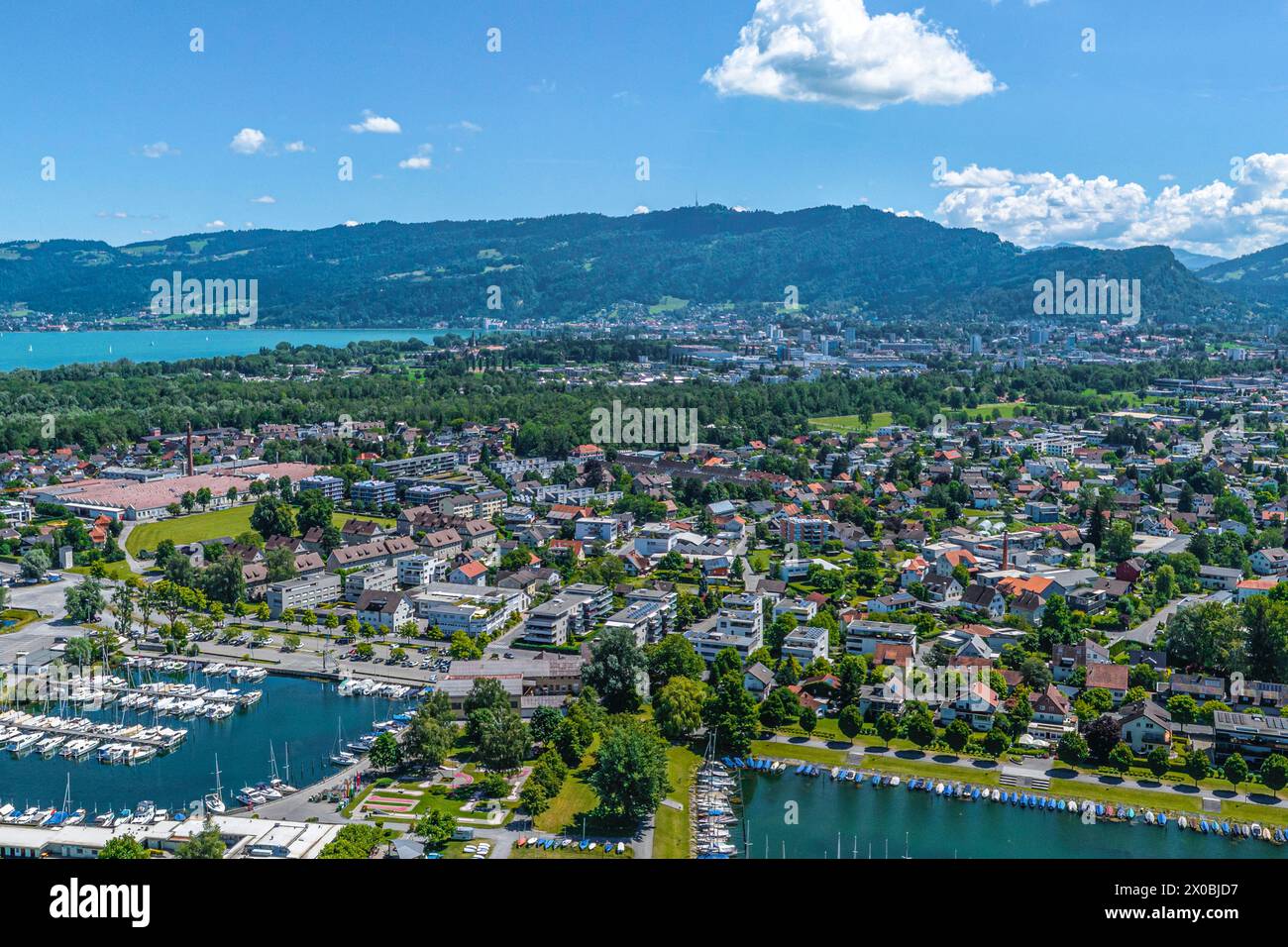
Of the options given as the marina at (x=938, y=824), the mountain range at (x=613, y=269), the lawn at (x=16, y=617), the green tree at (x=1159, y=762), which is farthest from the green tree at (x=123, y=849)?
the mountain range at (x=613, y=269)

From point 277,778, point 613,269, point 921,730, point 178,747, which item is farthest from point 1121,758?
point 613,269

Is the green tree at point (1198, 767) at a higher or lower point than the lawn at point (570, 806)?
higher

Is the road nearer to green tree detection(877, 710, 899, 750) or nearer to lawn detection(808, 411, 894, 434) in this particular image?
green tree detection(877, 710, 899, 750)

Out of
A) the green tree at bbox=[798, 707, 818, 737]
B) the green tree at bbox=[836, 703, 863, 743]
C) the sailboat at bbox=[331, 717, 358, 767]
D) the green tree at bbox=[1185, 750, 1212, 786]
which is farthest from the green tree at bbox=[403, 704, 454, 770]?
the green tree at bbox=[1185, 750, 1212, 786]

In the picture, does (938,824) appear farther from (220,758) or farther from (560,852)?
(220,758)

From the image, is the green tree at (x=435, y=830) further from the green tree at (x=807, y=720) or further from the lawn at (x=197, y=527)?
the lawn at (x=197, y=527)
